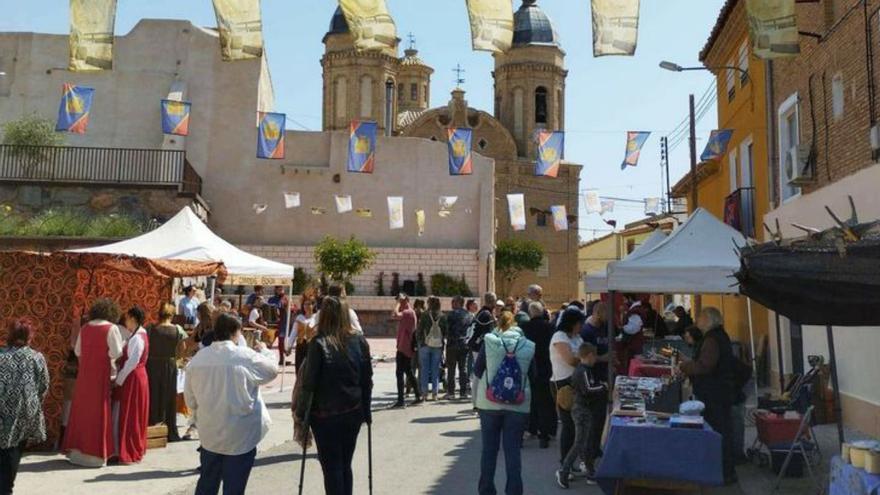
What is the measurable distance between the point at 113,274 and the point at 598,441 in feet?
20.9

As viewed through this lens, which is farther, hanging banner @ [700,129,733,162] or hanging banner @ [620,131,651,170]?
hanging banner @ [620,131,651,170]

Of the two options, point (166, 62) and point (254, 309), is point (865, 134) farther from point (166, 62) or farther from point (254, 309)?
point (166, 62)

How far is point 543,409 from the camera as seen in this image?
10227 mm

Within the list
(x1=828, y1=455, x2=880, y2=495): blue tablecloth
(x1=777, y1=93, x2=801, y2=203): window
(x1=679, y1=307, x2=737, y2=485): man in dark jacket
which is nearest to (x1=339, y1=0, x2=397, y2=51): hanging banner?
(x1=679, y1=307, x2=737, y2=485): man in dark jacket

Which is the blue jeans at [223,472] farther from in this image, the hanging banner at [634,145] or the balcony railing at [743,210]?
the hanging banner at [634,145]

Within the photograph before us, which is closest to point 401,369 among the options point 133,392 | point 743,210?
point 133,392

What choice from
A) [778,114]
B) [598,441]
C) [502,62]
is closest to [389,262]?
[778,114]

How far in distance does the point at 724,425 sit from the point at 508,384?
9.45 feet

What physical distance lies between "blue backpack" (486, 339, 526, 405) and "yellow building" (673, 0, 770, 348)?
37.5 feet

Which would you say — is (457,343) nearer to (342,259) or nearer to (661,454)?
(661,454)

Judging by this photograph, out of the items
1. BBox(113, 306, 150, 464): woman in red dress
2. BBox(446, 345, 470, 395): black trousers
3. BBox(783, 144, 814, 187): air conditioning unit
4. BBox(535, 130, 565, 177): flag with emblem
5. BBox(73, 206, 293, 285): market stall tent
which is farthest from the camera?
BBox(535, 130, 565, 177): flag with emblem

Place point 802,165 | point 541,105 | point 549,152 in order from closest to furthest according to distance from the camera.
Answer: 1. point 802,165
2. point 549,152
3. point 541,105

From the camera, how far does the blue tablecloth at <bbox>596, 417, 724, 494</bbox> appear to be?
254 inches

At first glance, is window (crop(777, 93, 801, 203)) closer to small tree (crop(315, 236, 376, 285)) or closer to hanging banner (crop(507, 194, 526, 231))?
small tree (crop(315, 236, 376, 285))
